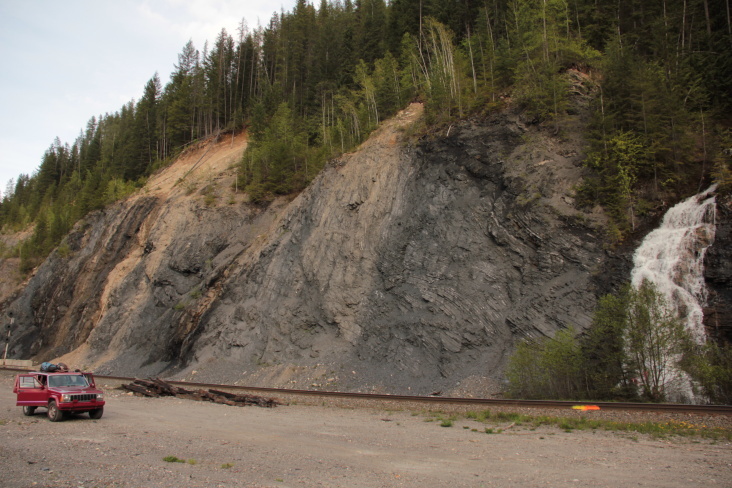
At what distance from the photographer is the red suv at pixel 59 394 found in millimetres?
12711

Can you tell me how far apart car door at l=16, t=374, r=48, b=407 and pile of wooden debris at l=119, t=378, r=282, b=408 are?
5647mm

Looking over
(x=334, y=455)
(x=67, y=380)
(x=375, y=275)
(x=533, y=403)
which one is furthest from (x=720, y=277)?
(x=67, y=380)

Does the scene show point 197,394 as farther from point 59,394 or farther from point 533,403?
point 533,403

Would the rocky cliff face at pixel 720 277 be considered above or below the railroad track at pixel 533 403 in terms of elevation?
above

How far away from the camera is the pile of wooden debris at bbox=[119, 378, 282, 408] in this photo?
16641 millimetres

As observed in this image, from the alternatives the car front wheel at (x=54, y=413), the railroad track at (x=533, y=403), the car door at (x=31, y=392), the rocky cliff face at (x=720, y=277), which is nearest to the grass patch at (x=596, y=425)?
the railroad track at (x=533, y=403)

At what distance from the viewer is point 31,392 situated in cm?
1343

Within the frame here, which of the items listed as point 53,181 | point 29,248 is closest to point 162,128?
point 29,248

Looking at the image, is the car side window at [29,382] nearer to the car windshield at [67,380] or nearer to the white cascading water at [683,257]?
the car windshield at [67,380]

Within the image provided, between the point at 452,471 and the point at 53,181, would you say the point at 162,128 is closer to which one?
the point at 53,181

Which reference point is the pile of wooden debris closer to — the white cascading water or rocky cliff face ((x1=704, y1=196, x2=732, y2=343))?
the white cascading water

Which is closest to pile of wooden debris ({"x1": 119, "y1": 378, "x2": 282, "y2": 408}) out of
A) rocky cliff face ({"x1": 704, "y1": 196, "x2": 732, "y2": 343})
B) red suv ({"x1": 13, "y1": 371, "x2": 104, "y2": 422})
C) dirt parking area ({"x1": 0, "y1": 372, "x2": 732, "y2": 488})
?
dirt parking area ({"x1": 0, "y1": 372, "x2": 732, "y2": 488})

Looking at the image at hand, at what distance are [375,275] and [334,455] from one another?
16195 millimetres

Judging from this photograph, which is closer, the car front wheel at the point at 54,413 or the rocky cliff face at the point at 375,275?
the car front wheel at the point at 54,413
